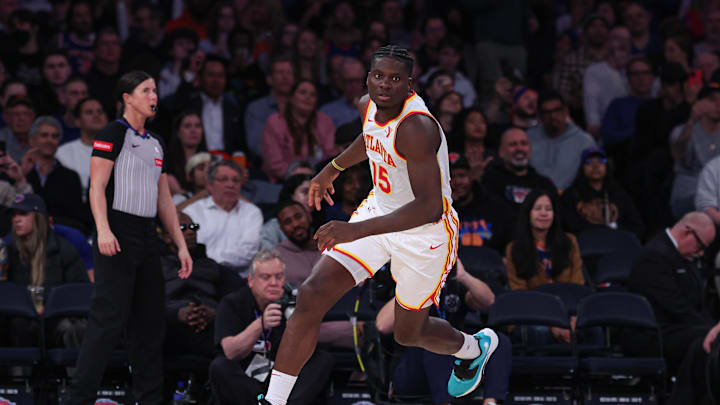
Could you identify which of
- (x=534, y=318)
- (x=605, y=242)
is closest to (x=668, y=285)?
(x=605, y=242)

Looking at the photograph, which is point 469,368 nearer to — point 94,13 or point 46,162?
point 46,162

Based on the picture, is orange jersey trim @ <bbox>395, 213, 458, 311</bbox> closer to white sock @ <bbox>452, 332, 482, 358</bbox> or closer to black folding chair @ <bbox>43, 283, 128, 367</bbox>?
white sock @ <bbox>452, 332, 482, 358</bbox>

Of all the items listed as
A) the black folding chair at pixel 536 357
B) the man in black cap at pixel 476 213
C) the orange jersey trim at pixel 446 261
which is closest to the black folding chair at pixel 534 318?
the black folding chair at pixel 536 357

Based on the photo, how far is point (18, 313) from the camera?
6.78 meters

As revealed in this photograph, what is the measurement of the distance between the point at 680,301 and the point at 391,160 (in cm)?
347

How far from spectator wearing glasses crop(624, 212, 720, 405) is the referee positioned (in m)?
3.34

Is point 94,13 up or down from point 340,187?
up


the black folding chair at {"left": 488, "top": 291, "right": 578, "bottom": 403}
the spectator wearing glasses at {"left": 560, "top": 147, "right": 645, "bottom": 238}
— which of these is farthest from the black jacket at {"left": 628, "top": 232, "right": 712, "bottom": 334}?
the spectator wearing glasses at {"left": 560, "top": 147, "right": 645, "bottom": 238}

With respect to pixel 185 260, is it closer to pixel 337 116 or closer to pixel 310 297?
pixel 310 297

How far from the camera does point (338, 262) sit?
490cm

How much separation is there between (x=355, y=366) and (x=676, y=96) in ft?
16.6

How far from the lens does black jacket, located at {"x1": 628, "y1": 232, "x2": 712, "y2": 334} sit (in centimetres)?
732

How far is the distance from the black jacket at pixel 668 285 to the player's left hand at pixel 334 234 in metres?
3.61

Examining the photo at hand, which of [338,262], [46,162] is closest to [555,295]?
[338,262]
